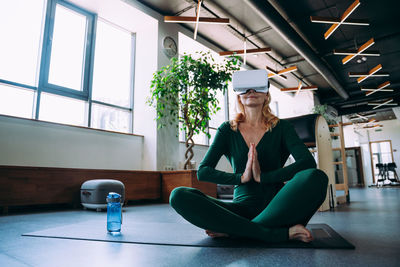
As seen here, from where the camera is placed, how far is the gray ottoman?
3.13 meters

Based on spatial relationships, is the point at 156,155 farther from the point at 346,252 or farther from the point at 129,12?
the point at 346,252

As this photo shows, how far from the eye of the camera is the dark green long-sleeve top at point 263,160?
4.47 feet

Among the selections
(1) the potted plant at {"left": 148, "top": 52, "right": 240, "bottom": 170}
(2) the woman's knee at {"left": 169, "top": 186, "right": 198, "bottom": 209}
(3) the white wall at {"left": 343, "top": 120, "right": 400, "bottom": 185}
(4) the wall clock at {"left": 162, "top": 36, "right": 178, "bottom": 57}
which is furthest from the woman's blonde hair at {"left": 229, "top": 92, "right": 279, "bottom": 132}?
(3) the white wall at {"left": 343, "top": 120, "right": 400, "bottom": 185}

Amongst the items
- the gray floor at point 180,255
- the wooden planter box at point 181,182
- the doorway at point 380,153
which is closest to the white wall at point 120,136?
the wooden planter box at point 181,182

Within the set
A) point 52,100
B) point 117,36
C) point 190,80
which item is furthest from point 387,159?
point 52,100

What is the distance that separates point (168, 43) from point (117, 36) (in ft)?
3.35

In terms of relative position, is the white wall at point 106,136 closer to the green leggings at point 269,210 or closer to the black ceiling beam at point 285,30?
the black ceiling beam at point 285,30

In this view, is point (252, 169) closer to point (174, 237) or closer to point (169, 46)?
point (174, 237)

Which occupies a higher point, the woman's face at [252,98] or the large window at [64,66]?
the large window at [64,66]

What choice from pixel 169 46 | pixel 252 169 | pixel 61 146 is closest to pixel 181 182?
pixel 61 146

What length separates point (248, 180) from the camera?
135cm

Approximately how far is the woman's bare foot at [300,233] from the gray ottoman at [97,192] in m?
2.41

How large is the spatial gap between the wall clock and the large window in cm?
74

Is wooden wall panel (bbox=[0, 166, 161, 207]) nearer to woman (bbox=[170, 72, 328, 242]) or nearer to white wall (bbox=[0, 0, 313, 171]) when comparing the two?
white wall (bbox=[0, 0, 313, 171])
